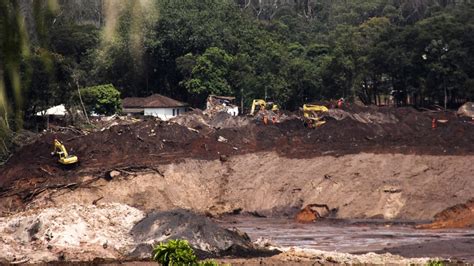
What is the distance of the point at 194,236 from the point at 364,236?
7887mm

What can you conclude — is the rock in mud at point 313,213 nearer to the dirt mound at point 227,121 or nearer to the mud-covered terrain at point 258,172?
the mud-covered terrain at point 258,172

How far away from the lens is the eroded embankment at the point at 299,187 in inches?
1563

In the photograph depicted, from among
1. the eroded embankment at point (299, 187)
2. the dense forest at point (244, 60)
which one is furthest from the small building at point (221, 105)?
the eroded embankment at point (299, 187)

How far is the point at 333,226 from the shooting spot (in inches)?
1491

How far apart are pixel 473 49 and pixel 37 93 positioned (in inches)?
1389

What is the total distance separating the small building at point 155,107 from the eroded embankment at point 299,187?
118 ft

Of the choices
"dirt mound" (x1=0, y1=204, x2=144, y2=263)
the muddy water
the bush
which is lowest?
the muddy water

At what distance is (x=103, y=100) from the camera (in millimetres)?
77125

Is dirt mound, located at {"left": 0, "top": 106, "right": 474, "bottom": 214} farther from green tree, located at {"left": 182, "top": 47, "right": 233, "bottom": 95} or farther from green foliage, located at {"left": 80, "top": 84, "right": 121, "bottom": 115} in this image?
green tree, located at {"left": 182, "top": 47, "right": 233, "bottom": 95}

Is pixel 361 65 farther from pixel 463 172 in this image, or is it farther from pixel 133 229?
pixel 133 229

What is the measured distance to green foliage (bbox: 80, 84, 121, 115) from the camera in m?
76.5

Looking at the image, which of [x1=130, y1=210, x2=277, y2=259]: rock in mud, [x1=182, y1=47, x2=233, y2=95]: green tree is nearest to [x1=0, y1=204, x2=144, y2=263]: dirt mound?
[x1=130, y1=210, x2=277, y2=259]: rock in mud

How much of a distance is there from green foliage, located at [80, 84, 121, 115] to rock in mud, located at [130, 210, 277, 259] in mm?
46296

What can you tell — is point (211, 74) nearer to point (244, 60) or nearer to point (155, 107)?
point (244, 60)
